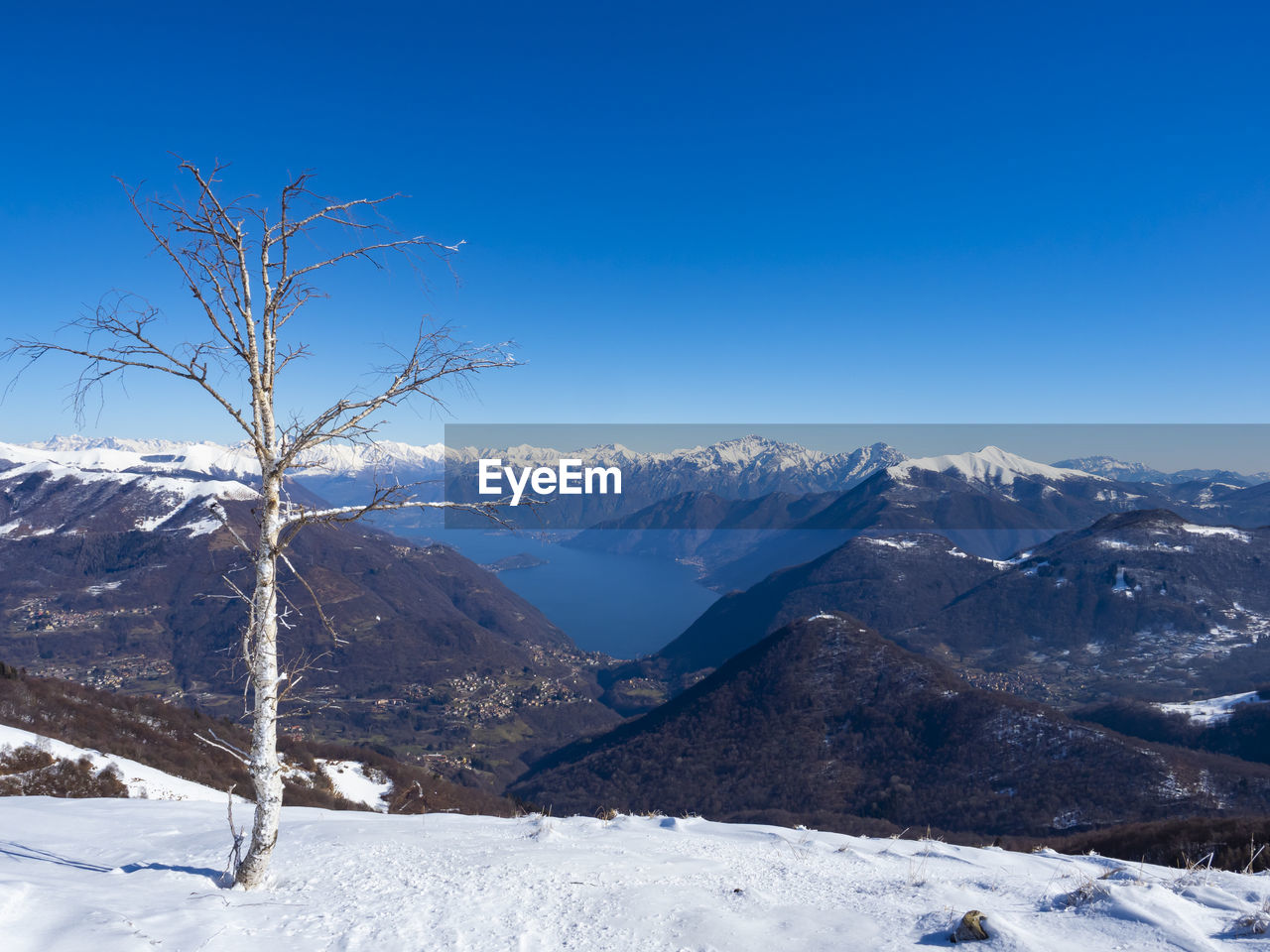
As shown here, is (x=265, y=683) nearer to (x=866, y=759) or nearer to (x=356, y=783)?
(x=356, y=783)

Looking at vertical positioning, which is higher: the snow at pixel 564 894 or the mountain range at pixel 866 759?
the snow at pixel 564 894

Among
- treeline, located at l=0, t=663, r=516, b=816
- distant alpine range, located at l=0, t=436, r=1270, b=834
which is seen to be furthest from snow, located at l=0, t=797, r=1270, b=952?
treeline, located at l=0, t=663, r=516, b=816

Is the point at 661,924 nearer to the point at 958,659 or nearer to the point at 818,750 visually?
the point at 818,750

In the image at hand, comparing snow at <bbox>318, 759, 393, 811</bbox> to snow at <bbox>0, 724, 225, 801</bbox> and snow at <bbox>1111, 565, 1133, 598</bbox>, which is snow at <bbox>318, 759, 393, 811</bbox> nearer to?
snow at <bbox>0, 724, 225, 801</bbox>

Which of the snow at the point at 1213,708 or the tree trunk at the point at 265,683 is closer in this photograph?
the tree trunk at the point at 265,683

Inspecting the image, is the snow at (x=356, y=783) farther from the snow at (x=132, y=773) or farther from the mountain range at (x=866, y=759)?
the mountain range at (x=866, y=759)

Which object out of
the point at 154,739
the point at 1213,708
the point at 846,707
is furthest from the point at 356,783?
the point at 1213,708

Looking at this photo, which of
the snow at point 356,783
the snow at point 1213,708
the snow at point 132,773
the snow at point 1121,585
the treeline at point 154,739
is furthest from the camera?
the snow at point 1121,585

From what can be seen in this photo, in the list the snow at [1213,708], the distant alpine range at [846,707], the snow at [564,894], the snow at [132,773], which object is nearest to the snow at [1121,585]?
the distant alpine range at [846,707]
